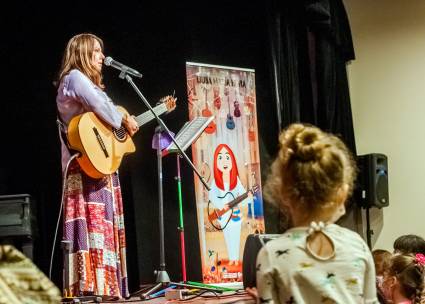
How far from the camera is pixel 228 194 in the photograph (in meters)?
4.71

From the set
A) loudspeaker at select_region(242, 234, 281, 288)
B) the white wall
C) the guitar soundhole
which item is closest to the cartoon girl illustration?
the guitar soundhole

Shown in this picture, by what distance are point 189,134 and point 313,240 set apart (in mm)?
2289

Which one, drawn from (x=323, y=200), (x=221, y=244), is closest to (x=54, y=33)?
(x=221, y=244)

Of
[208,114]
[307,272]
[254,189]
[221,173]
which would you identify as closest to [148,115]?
[208,114]

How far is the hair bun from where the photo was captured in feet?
5.75

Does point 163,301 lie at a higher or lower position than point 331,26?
lower

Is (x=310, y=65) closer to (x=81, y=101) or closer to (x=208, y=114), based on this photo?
(x=208, y=114)

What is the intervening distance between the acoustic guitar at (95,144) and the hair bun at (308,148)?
6.83 ft

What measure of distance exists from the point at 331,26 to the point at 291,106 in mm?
759

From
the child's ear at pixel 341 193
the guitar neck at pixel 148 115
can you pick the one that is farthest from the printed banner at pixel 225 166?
the child's ear at pixel 341 193

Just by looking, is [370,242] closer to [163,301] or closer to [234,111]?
[234,111]

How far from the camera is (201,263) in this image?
15.2 ft

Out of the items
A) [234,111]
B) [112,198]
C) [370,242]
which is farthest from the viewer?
[370,242]

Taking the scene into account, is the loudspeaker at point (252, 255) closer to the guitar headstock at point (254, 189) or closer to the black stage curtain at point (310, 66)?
the guitar headstock at point (254, 189)
